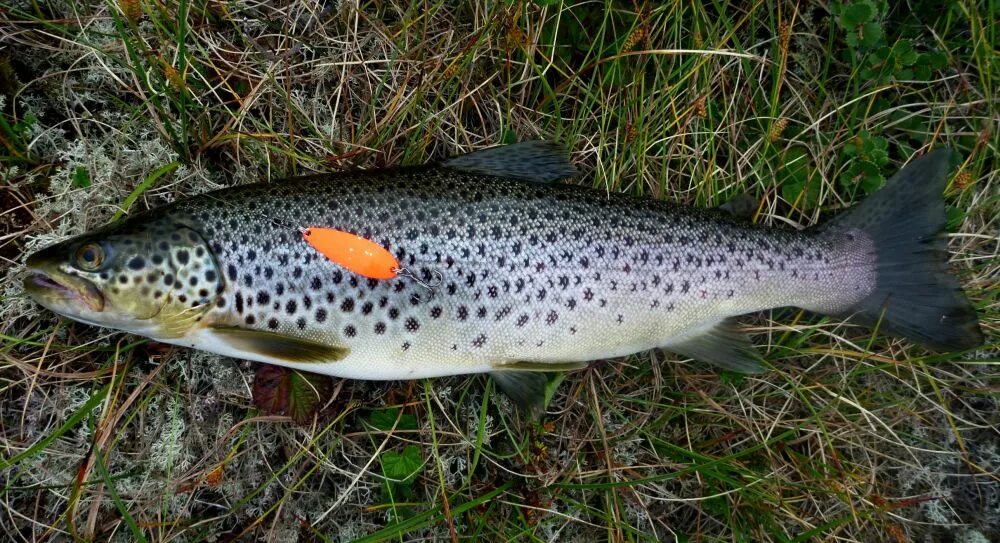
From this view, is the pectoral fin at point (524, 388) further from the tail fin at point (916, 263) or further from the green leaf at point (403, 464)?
the tail fin at point (916, 263)

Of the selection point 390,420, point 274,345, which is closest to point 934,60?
point 390,420

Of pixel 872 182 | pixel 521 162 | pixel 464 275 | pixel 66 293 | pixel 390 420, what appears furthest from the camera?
pixel 872 182

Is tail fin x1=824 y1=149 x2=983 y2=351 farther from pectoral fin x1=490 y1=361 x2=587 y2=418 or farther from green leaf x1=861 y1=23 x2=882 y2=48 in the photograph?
pectoral fin x1=490 y1=361 x2=587 y2=418

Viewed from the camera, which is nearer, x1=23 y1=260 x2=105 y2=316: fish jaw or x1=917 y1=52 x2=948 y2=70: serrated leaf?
x1=23 y1=260 x2=105 y2=316: fish jaw

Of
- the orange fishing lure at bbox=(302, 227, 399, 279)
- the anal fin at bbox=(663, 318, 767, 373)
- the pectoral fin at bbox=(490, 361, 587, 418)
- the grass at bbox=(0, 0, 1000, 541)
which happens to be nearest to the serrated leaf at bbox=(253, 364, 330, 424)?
the grass at bbox=(0, 0, 1000, 541)

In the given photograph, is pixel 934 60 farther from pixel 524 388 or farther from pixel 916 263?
pixel 524 388

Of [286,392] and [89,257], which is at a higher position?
[89,257]

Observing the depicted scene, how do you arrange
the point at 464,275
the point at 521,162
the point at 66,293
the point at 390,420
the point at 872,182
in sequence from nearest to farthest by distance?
the point at 66,293 → the point at 464,275 → the point at 521,162 → the point at 390,420 → the point at 872,182

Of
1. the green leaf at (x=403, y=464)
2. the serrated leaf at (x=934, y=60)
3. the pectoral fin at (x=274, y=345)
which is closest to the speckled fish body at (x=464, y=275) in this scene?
the pectoral fin at (x=274, y=345)
